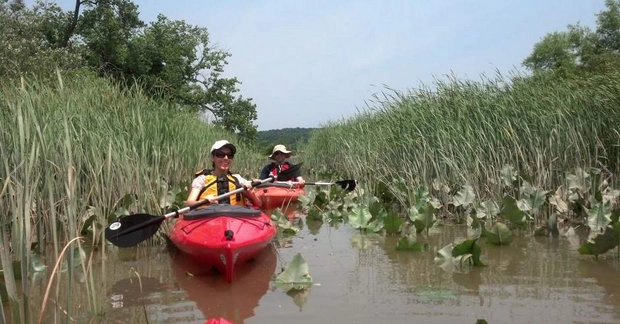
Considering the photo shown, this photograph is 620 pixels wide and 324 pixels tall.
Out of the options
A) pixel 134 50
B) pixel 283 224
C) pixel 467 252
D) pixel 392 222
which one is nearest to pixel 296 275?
pixel 467 252

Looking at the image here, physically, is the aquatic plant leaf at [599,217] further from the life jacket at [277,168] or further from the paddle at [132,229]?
the life jacket at [277,168]

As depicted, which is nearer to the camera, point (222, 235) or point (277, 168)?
point (222, 235)

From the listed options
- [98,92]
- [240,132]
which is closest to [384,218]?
[98,92]

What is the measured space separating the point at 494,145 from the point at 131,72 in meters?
15.4

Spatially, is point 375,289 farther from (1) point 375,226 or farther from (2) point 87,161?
(2) point 87,161

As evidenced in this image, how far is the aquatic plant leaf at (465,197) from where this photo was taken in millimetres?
7184

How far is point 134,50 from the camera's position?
19844 millimetres

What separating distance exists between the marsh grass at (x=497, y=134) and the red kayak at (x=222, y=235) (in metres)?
3.49

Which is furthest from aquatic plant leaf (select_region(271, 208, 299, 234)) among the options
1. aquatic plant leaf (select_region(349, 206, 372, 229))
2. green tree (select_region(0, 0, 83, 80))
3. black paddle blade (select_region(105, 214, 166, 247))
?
green tree (select_region(0, 0, 83, 80))

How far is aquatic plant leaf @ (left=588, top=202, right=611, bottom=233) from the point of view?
18.3ft

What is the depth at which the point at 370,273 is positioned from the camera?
205 inches

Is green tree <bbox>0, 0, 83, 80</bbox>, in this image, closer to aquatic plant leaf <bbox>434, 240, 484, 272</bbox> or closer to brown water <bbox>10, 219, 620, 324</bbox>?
brown water <bbox>10, 219, 620, 324</bbox>

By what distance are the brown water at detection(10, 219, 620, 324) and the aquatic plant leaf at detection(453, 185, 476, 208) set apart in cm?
107

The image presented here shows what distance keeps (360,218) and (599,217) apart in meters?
2.73
